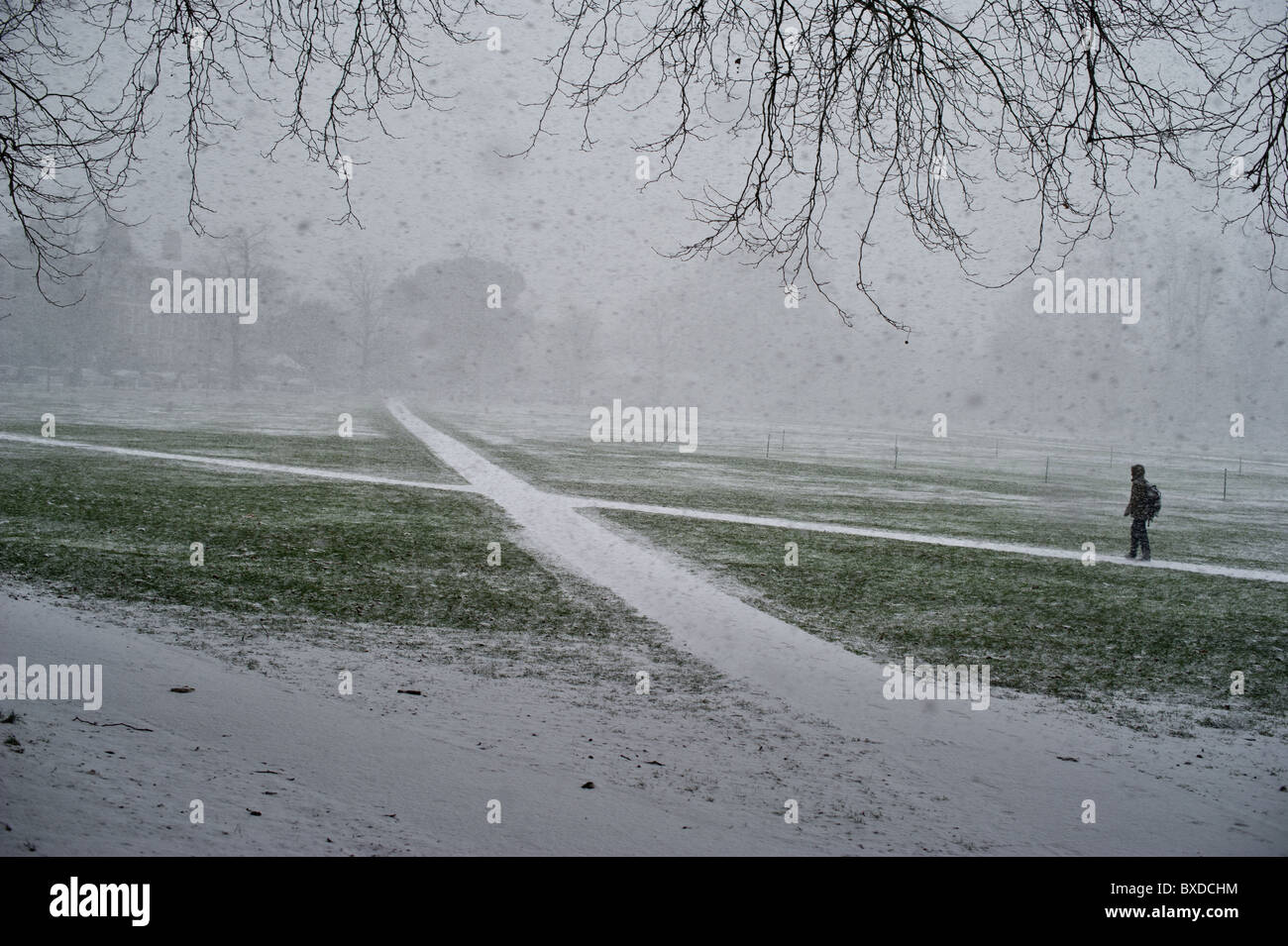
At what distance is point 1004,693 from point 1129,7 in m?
5.26

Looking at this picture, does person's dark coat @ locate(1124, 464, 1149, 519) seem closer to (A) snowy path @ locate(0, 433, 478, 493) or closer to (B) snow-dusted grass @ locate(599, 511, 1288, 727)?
(B) snow-dusted grass @ locate(599, 511, 1288, 727)

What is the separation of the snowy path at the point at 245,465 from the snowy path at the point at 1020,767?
12636mm

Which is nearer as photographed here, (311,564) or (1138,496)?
(311,564)

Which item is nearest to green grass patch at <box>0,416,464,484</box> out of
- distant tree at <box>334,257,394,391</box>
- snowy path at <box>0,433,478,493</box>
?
snowy path at <box>0,433,478,493</box>

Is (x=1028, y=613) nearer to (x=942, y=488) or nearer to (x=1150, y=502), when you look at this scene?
(x=1150, y=502)

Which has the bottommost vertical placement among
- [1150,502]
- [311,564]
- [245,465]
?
[311,564]

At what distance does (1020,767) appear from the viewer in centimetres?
621

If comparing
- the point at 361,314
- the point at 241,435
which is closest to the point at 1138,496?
the point at 241,435

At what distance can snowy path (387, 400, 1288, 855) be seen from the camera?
5.26 meters

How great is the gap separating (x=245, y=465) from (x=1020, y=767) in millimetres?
21517

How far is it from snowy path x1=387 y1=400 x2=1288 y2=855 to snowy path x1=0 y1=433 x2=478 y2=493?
1264cm

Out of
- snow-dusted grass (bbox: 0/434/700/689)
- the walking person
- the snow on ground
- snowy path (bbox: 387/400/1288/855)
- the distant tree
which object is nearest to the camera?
the snow on ground
